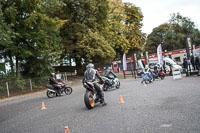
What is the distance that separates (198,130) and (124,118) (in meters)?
2.15

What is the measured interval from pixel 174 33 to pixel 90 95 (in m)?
57.5

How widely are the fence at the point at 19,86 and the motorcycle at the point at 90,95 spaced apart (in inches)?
462

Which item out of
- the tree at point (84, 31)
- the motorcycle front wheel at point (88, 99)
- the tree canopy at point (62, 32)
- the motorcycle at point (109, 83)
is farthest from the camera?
the tree at point (84, 31)

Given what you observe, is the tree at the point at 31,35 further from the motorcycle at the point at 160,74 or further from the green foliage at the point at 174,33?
the green foliage at the point at 174,33

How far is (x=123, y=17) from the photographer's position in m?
42.6

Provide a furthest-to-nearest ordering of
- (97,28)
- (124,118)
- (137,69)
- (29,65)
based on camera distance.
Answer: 1. (97,28)
2. (137,69)
3. (29,65)
4. (124,118)

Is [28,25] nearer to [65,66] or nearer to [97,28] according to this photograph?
[97,28]

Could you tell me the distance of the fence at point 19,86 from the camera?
58.7 feet

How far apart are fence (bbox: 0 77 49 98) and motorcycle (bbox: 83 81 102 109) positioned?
11.7 metres

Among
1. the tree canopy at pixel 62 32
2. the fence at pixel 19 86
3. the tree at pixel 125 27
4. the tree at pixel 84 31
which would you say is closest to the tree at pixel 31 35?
the tree canopy at pixel 62 32

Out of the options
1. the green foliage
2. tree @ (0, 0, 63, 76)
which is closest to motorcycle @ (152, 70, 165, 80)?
tree @ (0, 0, 63, 76)

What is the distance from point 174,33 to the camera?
199ft

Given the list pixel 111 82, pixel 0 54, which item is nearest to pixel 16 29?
pixel 0 54

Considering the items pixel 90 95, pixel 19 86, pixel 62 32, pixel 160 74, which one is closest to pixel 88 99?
pixel 90 95
